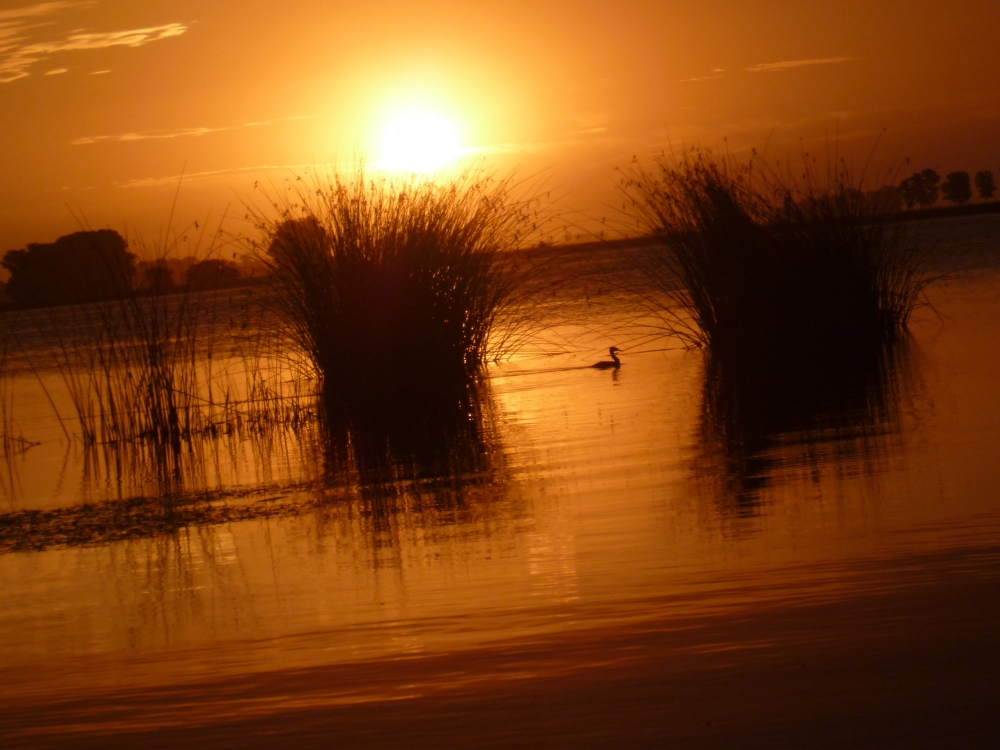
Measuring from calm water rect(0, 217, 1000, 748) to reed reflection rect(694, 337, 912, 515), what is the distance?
0.12 feet

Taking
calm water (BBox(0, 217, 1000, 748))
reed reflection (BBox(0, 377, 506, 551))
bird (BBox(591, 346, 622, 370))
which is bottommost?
calm water (BBox(0, 217, 1000, 748))

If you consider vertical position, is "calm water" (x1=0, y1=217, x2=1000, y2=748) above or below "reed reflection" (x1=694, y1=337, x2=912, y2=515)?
below

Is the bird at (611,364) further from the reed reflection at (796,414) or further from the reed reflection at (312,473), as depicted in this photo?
the reed reflection at (312,473)

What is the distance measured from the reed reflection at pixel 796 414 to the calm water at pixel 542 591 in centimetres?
4

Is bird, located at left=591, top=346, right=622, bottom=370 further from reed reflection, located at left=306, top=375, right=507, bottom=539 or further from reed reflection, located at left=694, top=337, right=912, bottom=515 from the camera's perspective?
reed reflection, located at left=306, top=375, right=507, bottom=539

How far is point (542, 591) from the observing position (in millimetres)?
3330

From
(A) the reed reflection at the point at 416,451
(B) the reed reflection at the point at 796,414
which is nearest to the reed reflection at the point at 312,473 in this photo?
(A) the reed reflection at the point at 416,451

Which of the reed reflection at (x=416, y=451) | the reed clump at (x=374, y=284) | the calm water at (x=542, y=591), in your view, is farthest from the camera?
the reed clump at (x=374, y=284)

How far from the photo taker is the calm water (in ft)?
7.89

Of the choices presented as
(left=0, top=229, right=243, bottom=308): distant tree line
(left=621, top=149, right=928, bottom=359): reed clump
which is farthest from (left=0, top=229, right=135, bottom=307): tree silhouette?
(left=621, top=149, right=928, bottom=359): reed clump

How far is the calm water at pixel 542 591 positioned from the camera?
2404 mm

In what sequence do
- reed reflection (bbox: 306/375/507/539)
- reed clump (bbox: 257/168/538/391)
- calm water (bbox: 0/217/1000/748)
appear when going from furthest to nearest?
reed clump (bbox: 257/168/538/391) → reed reflection (bbox: 306/375/507/539) → calm water (bbox: 0/217/1000/748)

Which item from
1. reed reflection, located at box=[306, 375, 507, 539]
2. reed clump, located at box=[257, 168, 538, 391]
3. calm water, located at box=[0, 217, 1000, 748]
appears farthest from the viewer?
reed clump, located at box=[257, 168, 538, 391]

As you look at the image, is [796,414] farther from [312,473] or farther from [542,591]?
[542,591]
